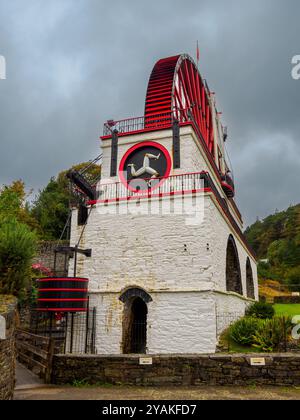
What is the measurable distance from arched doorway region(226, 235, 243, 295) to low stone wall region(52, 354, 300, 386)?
845 cm

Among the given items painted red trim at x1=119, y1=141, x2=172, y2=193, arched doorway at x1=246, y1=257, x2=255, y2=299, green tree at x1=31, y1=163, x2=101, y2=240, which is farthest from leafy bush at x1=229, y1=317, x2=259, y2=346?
green tree at x1=31, y1=163, x2=101, y2=240

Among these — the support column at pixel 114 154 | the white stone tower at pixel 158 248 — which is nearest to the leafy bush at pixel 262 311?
the white stone tower at pixel 158 248

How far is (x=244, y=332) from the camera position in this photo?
10352mm

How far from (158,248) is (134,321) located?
3.01 metres

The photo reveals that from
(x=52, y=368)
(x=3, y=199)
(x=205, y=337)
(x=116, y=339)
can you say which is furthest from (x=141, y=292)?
(x=3, y=199)

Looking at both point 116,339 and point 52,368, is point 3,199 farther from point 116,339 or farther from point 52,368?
point 52,368

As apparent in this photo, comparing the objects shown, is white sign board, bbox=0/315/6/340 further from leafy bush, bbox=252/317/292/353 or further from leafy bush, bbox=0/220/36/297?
leafy bush, bbox=252/317/292/353

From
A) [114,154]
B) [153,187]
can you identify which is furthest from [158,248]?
[114,154]

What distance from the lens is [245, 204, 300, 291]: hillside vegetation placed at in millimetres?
41875

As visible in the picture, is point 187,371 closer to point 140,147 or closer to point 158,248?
point 158,248

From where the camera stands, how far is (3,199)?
762 inches

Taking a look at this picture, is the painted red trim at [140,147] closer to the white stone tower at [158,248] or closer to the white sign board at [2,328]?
the white stone tower at [158,248]

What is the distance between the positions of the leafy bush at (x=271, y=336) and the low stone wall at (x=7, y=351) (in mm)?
6345

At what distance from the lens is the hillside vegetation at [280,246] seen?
1649 inches
